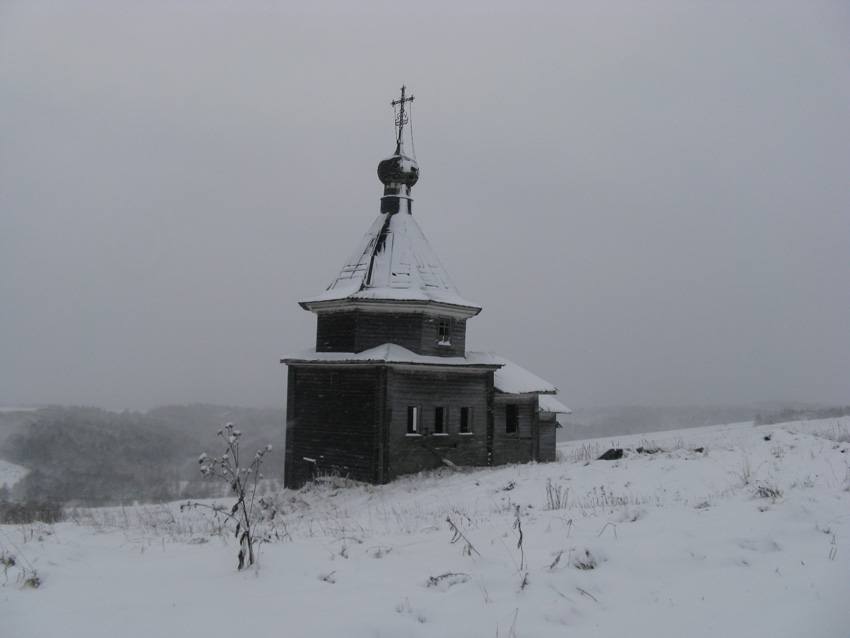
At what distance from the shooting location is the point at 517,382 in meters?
22.4

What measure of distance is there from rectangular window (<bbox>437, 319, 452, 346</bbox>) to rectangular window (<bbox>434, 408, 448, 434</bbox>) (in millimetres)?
2234

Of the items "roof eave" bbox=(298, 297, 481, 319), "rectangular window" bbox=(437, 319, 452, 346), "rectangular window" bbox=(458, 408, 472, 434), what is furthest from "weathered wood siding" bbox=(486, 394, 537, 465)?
"roof eave" bbox=(298, 297, 481, 319)

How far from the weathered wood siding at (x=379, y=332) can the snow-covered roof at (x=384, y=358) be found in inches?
11.1

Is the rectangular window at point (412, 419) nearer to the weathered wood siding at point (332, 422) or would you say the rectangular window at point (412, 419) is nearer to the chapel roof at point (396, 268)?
the weathered wood siding at point (332, 422)

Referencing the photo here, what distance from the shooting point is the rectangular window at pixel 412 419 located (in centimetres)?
1900

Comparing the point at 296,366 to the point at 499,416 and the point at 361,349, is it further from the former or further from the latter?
the point at 499,416

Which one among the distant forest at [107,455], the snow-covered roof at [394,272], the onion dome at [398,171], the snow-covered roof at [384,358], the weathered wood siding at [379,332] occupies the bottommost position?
the distant forest at [107,455]

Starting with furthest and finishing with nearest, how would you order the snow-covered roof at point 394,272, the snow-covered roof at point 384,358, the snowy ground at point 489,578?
the snow-covered roof at point 394,272, the snow-covered roof at point 384,358, the snowy ground at point 489,578

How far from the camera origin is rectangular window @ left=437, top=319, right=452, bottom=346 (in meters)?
19.9

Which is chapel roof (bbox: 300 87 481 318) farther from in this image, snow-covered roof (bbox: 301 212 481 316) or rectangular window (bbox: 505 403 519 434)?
rectangular window (bbox: 505 403 519 434)

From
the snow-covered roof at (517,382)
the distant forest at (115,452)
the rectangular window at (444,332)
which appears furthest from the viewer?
the distant forest at (115,452)

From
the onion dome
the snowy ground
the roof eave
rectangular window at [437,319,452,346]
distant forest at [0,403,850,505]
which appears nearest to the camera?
the snowy ground

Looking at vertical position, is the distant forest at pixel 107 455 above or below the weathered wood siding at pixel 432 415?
below

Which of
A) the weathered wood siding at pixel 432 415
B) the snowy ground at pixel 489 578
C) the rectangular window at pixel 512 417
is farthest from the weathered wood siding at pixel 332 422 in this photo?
the snowy ground at pixel 489 578
